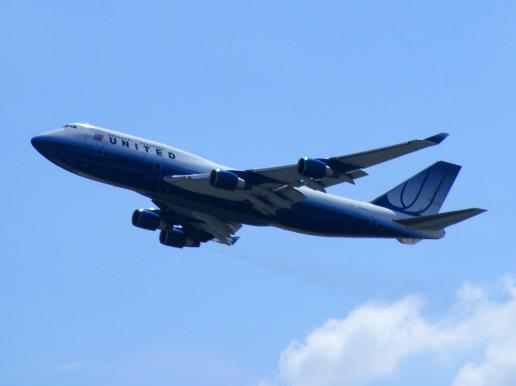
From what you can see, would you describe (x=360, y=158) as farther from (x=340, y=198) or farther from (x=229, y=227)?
(x=229, y=227)

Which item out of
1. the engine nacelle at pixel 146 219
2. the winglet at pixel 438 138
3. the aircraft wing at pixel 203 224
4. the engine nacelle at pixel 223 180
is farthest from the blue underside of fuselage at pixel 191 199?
the winglet at pixel 438 138

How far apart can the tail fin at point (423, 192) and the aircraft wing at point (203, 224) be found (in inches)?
359

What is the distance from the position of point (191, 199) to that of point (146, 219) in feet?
22.8

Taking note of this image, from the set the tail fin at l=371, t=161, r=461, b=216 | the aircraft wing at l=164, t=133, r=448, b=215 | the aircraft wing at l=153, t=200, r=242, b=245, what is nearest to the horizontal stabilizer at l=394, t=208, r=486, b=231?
→ the tail fin at l=371, t=161, r=461, b=216

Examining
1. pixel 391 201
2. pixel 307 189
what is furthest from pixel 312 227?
pixel 391 201

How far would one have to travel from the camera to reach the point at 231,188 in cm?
6562

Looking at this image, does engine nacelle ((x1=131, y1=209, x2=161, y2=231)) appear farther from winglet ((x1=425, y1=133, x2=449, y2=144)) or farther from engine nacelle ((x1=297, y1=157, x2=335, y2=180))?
winglet ((x1=425, y1=133, x2=449, y2=144))

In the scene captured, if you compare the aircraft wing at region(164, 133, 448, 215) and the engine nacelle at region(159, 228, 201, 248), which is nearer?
the aircraft wing at region(164, 133, 448, 215)

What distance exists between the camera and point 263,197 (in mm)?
67688

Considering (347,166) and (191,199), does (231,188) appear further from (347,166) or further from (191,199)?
(347,166)

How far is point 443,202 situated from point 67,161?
83.6 feet

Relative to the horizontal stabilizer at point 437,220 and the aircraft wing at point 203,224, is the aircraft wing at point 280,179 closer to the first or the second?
the aircraft wing at point 203,224

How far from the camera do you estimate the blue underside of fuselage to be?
6556cm

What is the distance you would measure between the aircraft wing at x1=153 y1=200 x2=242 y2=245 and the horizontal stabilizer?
10216mm
